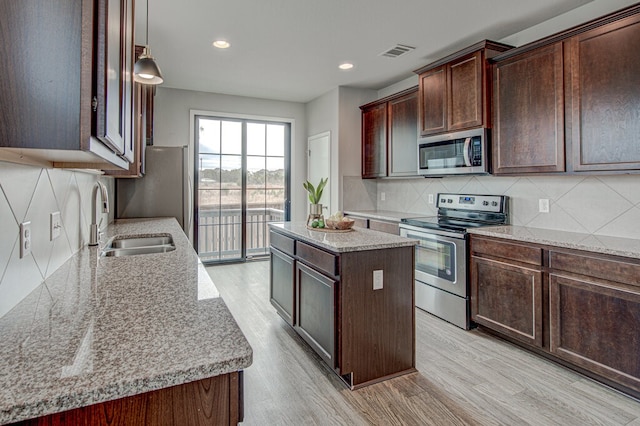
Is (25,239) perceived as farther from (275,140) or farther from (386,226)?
(275,140)

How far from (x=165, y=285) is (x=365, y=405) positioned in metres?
1.35

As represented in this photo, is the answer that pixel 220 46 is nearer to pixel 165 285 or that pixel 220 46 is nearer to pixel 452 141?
pixel 452 141

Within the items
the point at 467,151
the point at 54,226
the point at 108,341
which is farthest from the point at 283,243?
the point at 108,341

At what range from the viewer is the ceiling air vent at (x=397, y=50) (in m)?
3.58

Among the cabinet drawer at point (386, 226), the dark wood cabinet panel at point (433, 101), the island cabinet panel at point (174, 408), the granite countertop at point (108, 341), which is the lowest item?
the island cabinet panel at point (174, 408)

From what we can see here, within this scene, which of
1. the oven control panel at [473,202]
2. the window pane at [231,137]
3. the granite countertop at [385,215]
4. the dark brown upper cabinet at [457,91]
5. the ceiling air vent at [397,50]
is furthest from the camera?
the window pane at [231,137]

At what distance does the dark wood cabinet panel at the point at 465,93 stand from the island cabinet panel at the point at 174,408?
307cm

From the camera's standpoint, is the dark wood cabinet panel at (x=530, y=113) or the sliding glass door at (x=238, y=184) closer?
the dark wood cabinet panel at (x=530, y=113)

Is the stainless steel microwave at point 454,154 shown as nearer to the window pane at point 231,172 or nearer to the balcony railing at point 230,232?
the balcony railing at point 230,232

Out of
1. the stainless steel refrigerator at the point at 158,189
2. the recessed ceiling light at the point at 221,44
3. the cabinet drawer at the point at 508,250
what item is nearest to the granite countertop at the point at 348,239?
the cabinet drawer at the point at 508,250

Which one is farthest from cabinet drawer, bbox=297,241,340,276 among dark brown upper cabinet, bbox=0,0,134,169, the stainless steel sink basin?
dark brown upper cabinet, bbox=0,0,134,169

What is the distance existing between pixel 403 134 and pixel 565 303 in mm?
2544

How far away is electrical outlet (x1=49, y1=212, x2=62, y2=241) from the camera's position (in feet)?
4.80

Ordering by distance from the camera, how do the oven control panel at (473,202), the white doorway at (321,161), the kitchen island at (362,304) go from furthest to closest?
the white doorway at (321,161)
the oven control panel at (473,202)
the kitchen island at (362,304)
